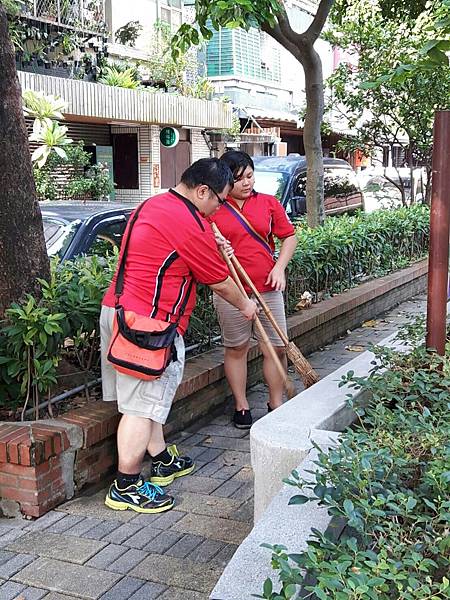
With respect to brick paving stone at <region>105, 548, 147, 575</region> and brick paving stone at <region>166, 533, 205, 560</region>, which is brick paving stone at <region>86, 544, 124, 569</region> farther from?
brick paving stone at <region>166, 533, 205, 560</region>

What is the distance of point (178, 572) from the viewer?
3.29 meters

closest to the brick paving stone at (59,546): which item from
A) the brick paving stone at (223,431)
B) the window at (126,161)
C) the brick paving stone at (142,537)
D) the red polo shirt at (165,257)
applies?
the brick paving stone at (142,537)

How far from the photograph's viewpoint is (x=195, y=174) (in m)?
3.97

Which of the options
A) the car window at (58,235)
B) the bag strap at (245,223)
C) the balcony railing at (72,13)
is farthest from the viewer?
the balcony railing at (72,13)

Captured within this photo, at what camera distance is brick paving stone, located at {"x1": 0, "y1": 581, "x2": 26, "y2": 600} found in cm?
311

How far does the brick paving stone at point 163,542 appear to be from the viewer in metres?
3.50

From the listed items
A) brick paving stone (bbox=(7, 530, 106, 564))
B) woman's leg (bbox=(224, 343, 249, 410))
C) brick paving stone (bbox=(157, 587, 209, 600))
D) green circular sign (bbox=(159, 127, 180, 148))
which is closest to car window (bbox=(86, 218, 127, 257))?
woman's leg (bbox=(224, 343, 249, 410))

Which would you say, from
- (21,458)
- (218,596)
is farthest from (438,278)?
(21,458)

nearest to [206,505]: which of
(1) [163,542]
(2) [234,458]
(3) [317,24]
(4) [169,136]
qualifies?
(1) [163,542]

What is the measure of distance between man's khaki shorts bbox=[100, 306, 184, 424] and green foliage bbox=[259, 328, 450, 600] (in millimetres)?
1323

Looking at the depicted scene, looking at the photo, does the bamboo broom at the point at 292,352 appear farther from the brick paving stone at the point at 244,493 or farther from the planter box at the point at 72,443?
the brick paving stone at the point at 244,493

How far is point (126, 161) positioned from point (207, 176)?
18.0m

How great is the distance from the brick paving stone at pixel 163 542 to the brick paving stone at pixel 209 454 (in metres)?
0.97

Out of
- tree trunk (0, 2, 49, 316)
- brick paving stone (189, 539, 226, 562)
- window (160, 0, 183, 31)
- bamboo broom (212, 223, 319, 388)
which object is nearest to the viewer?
brick paving stone (189, 539, 226, 562)
